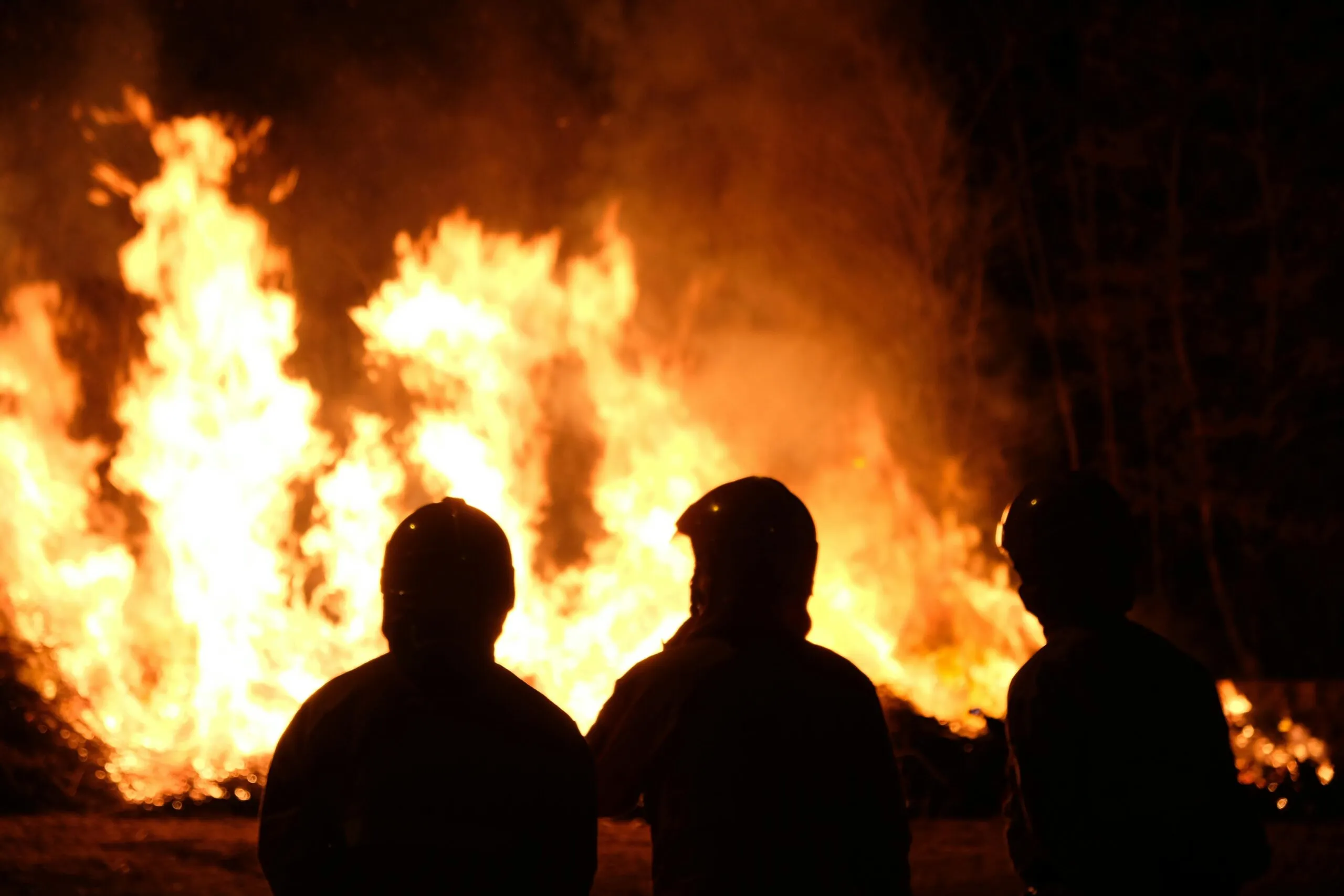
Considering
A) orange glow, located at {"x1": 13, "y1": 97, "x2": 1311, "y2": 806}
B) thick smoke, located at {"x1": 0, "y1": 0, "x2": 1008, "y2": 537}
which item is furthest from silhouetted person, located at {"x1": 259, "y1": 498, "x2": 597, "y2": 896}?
thick smoke, located at {"x1": 0, "y1": 0, "x2": 1008, "y2": 537}

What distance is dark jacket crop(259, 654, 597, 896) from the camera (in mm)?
2297

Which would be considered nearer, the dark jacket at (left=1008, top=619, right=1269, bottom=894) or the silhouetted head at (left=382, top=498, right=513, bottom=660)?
the silhouetted head at (left=382, top=498, right=513, bottom=660)

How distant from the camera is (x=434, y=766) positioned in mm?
2344

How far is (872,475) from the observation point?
1274cm

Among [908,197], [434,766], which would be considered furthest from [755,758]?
[908,197]

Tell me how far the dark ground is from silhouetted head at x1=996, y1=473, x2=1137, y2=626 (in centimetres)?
399

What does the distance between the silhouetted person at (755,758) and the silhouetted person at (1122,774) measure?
1.17 ft

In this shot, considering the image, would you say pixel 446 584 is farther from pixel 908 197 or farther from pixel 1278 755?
pixel 908 197

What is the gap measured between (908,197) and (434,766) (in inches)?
517

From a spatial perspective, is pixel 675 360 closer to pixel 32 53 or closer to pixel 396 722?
pixel 32 53

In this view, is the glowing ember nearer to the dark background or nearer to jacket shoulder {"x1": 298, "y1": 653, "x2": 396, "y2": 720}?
the dark background

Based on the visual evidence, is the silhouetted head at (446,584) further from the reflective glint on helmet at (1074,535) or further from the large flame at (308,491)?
the large flame at (308,491)

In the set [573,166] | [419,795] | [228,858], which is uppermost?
[573,166]

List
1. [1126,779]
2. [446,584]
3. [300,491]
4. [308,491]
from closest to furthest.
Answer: [446,584] < [1126,779] < [300,491] < [308,491]
